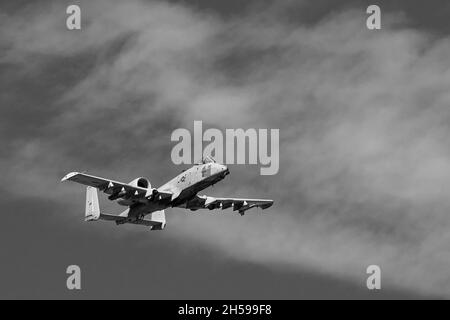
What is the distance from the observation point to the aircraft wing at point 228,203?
15762 centimetres

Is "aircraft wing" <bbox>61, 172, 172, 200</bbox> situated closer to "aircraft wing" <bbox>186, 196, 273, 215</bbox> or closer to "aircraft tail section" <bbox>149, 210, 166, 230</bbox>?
"aircraft wing" <bbox>186, 196, 273, 215</bbox>

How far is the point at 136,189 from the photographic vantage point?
149m

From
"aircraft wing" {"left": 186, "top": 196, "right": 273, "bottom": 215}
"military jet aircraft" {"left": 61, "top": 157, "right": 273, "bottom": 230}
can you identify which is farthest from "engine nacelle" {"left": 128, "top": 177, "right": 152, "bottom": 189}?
"aircraft wing" {"left": 186, "top": 196, "right": 273, "bottom": 215}

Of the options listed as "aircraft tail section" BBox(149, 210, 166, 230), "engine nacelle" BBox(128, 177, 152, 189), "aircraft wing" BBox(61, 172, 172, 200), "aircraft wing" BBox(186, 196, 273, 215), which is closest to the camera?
"aircraft wing" BBox(61, 172, 172, 200)

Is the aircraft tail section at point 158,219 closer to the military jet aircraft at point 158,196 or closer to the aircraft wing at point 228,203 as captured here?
the military jet aircraft at point 158,196

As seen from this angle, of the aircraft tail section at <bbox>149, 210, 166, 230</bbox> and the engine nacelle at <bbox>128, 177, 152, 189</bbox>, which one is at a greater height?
the engine nacelle at <bbox>128, 177, 152, 189</bbox>

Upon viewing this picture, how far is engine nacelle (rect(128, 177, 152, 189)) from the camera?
150 meters

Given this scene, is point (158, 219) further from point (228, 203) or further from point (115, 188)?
point (115, 188)

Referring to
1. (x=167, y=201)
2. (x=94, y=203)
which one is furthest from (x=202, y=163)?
(x=94, y=203)

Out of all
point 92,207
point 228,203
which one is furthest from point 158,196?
point 228,203

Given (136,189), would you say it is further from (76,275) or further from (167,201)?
(76,275)

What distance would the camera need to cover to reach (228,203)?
162 metres
